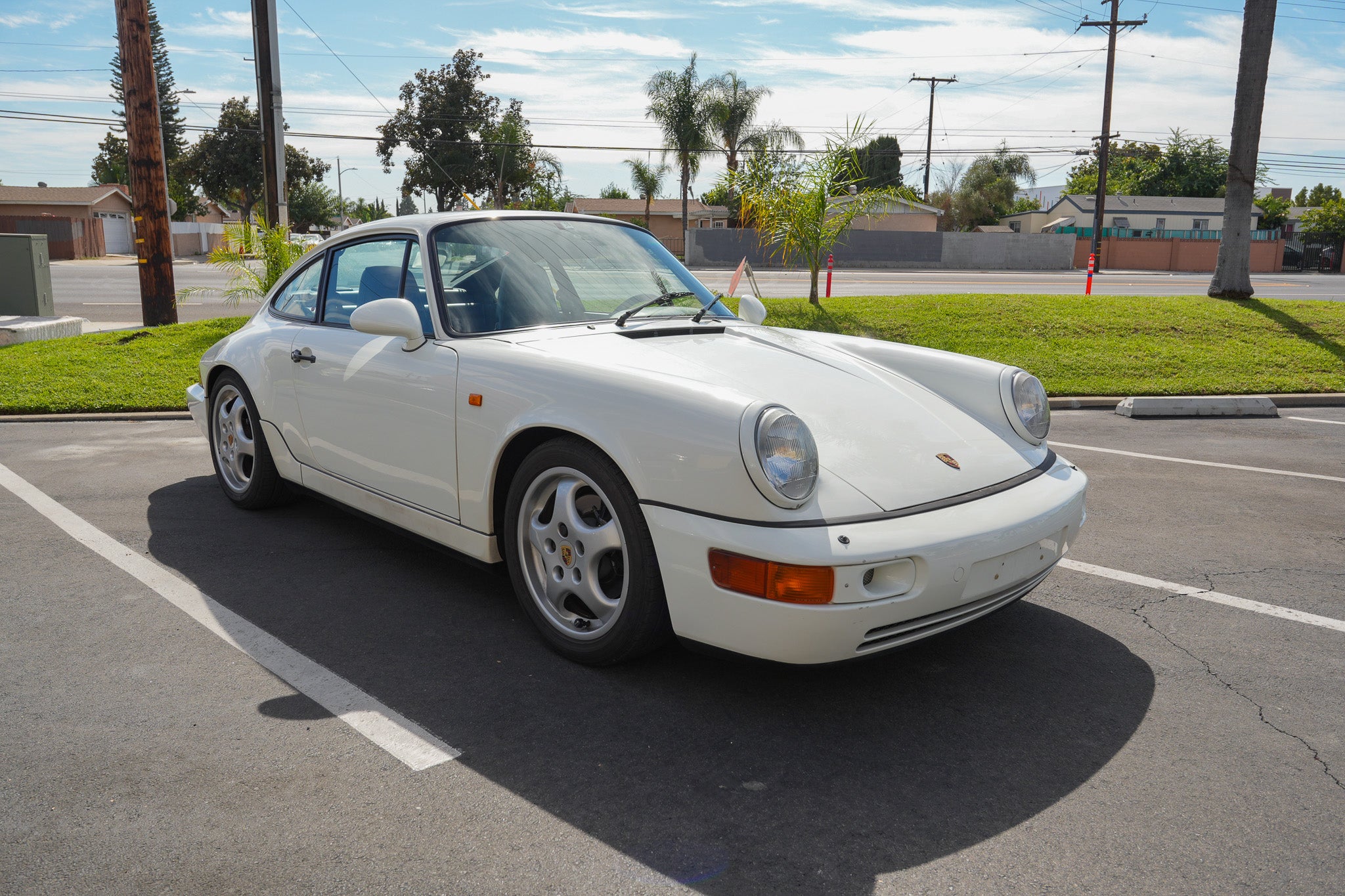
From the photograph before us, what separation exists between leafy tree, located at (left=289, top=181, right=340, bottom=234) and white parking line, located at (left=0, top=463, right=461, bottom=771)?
3005 inches

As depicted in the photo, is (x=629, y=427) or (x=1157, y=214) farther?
(x=1157, y=214)

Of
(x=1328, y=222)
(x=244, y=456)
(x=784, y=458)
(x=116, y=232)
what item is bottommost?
(x=244, y=456)

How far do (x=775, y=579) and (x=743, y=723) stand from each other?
54 cm

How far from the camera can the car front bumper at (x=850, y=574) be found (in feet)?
A: 8.30

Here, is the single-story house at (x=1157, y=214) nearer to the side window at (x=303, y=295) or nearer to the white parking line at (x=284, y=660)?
the side window at (x=303, y=295)

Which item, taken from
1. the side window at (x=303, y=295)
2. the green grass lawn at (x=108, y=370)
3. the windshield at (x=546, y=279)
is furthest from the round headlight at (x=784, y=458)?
the green grass lawn at (x=108, y=370)

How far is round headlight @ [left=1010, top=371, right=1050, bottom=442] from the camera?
11.5ft

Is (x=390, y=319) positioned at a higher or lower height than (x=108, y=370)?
higher

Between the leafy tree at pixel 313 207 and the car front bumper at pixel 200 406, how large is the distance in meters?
75.2

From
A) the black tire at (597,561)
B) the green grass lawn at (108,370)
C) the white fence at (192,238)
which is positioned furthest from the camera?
the white fence at (192,238)

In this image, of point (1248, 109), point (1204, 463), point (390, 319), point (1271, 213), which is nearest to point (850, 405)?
point (390, 319)

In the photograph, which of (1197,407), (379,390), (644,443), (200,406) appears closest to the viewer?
(644,443)

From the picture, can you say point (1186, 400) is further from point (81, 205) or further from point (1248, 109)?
point (81, 205)

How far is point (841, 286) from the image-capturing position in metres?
25.6
